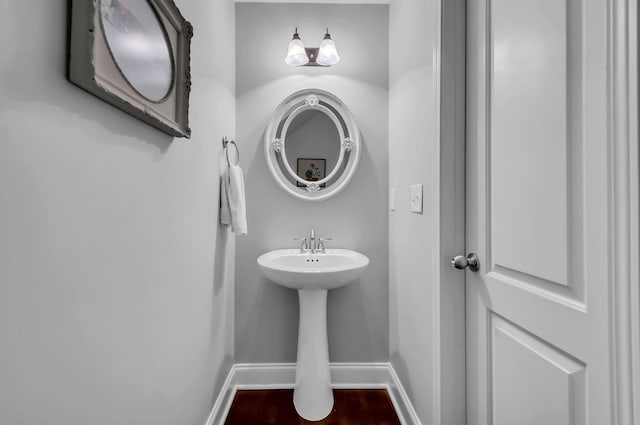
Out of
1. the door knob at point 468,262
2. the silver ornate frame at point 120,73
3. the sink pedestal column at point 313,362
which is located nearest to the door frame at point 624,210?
the door knob at point 468,262

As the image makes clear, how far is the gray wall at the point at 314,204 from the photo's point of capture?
1928mm

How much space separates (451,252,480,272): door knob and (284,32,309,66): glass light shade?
140cm

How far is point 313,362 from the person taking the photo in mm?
1687

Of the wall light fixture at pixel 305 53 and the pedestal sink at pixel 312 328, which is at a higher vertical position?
the wall light fixture at pixel 305 53

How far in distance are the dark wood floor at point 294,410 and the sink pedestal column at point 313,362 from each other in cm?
6

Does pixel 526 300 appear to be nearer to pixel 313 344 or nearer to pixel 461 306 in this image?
pixel 461 306

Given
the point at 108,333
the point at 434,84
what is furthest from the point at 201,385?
the point at 434,84

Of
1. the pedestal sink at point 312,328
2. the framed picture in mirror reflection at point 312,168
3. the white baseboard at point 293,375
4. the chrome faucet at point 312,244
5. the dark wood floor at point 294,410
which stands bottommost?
the dark wood floor at point 294,410

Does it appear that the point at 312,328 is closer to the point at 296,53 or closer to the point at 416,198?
the point at 416,198

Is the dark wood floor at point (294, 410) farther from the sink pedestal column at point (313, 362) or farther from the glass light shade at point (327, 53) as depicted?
the glass light shade at point (327, 53)

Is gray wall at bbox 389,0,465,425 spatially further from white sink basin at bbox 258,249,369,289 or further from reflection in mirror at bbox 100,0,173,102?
reflection in mirror at bbox 100,0,173,102

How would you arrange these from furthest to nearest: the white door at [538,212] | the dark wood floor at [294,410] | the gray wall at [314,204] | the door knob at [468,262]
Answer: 1. the gray wall at [314,204]
2. the dark wood floor at [294,410]
3. the door knob at [468,262]
4. the white door at [538,212]

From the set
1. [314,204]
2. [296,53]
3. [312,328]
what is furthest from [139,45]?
[312,328]

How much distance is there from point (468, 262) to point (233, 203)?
1105 mm
